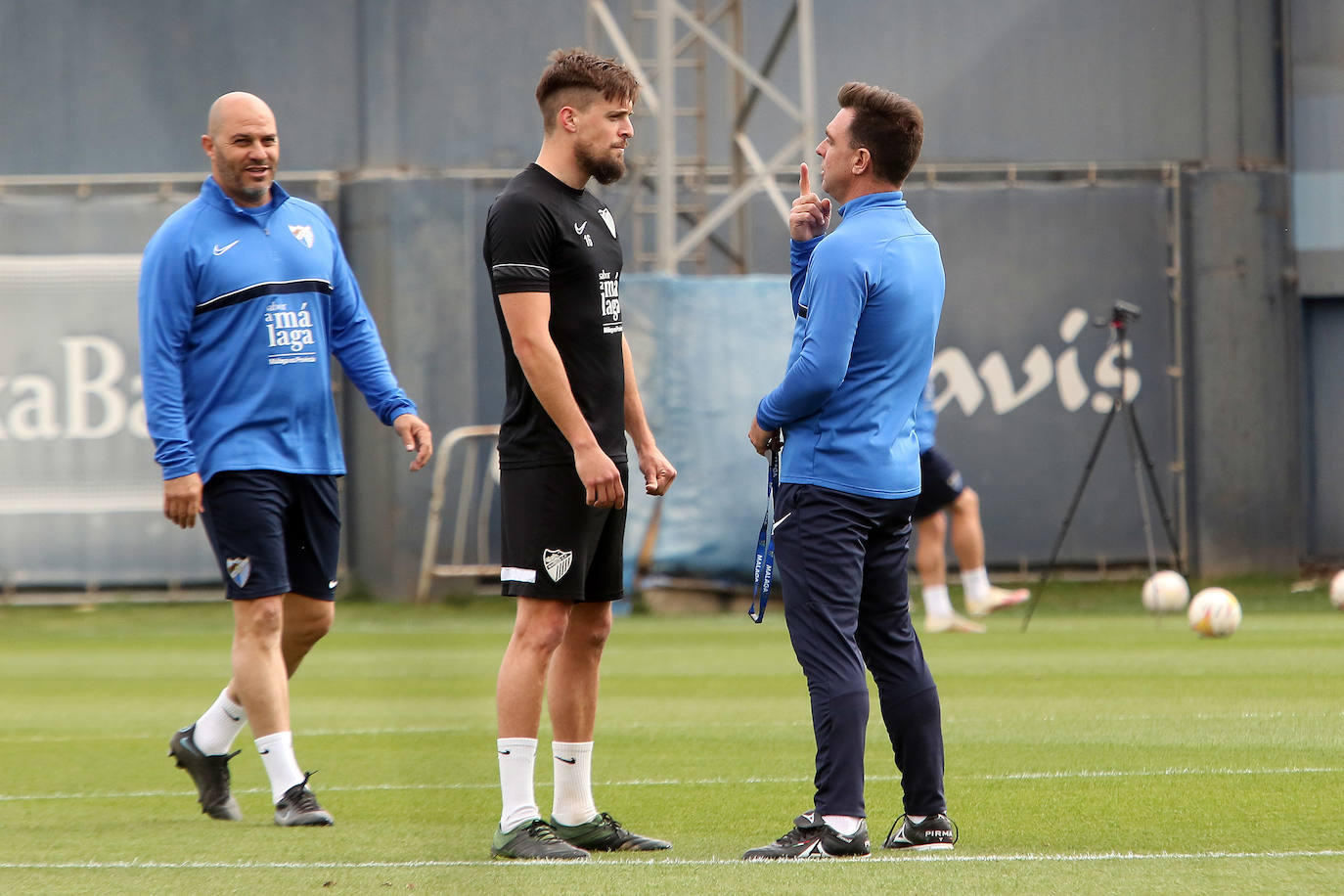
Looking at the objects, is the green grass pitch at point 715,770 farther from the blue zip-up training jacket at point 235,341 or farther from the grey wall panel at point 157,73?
the grey wall panel at point 157,73

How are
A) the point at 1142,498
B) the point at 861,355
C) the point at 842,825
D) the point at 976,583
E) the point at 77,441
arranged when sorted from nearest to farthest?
the point at 842,825 < the point at 861,355 < the point at 976,583 < the point at 77,441 < the point at 1142,498

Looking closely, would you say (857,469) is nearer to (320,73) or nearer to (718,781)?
(718,781)

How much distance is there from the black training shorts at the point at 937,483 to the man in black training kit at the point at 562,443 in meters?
6.76

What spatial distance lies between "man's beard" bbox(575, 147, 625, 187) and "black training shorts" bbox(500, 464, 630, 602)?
0.83 m

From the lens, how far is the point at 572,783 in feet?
16.6

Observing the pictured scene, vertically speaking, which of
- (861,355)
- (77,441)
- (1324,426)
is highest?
(861,355)

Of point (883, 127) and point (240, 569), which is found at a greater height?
point (883, 127)

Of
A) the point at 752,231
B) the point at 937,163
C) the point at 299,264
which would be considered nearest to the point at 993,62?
the point at 937,163

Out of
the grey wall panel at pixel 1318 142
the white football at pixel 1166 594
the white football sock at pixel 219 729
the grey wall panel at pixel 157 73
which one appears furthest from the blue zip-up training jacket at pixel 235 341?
the grey wall panel at pixel 1318 142

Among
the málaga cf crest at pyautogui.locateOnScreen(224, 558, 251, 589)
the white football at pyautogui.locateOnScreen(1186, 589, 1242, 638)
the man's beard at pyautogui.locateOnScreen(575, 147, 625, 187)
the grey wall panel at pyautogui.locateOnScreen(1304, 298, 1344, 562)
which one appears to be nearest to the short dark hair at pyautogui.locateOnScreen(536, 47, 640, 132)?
the man's beard at pyautogui.locateOnScreen(575, 147, 625, 187)

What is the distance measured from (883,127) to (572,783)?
1993mm

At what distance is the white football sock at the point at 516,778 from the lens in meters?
4.86

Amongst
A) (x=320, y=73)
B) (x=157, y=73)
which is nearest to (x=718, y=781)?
(x=320, y=73)

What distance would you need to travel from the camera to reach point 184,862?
16.0ft
